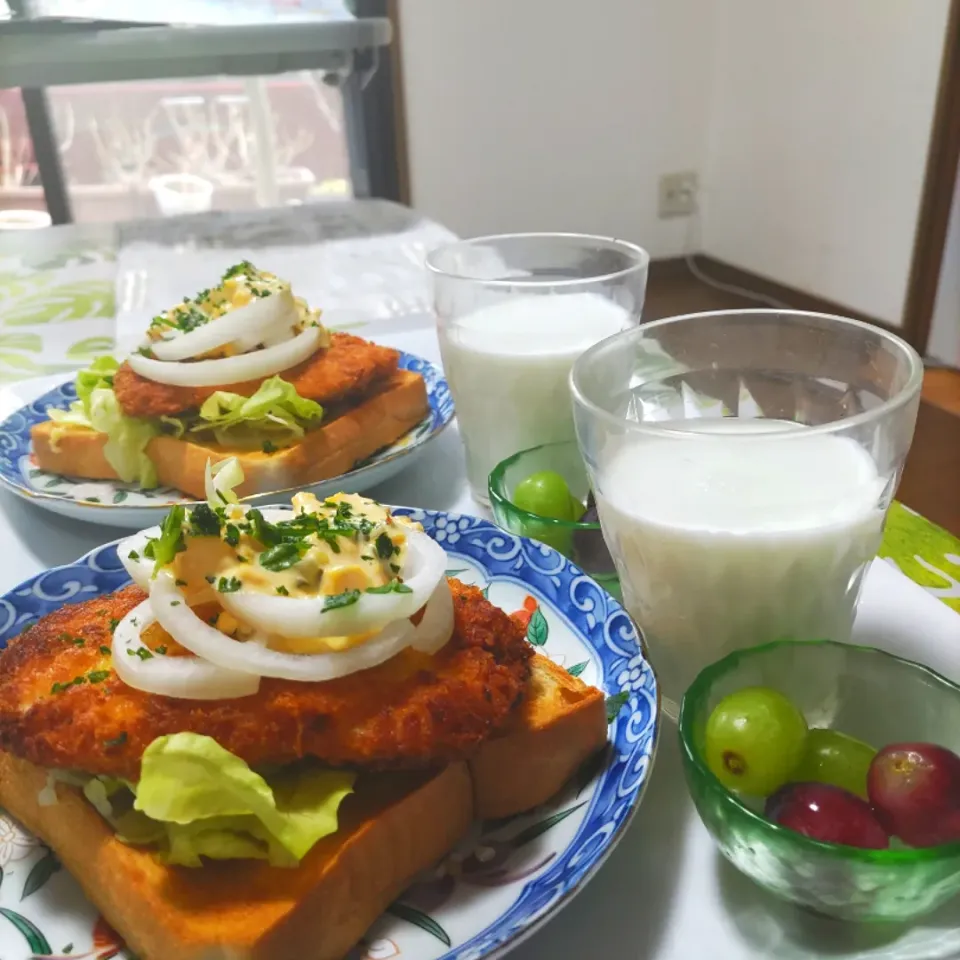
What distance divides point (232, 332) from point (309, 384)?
124 millimetres

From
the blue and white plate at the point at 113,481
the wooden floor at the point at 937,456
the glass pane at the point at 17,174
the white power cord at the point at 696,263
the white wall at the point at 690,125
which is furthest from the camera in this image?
the white power cord at the point at 696,263

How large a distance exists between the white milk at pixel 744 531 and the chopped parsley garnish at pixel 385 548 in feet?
0.74

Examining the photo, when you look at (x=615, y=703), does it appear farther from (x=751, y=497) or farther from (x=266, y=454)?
(x=266, y=454)

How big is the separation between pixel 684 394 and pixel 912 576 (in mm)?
375

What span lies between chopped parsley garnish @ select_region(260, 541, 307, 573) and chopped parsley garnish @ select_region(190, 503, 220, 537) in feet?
0.14

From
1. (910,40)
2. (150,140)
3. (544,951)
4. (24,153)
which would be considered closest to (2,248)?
(24,153)

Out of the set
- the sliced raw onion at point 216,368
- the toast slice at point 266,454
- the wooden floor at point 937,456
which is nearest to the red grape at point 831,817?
the toast slice at point 266,454

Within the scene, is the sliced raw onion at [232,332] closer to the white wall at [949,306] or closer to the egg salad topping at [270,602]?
the egg salad topping at [270,602]

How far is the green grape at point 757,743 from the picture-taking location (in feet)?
2.14

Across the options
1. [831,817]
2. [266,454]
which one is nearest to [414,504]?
[266,454]

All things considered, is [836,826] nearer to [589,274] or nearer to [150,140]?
[589,274]

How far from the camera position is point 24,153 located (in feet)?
13.9

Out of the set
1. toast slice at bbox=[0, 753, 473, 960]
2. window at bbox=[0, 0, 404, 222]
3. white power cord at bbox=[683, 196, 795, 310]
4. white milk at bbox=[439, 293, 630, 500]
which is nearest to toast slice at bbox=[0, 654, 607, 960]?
toast slice at bbox=[0, 753, 473, 960]

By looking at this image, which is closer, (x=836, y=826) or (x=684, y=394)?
(x=836, y=826)
